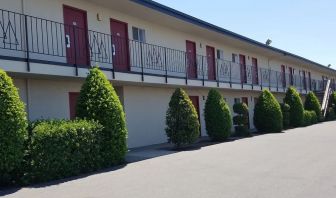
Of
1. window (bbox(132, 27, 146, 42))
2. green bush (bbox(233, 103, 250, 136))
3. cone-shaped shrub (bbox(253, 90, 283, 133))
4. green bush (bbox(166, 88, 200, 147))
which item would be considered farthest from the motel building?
cone-shaped shrub (bbox(253, 90, 283, 133))

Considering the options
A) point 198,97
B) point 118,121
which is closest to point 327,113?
point 198,97

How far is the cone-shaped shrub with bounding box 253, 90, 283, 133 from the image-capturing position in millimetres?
23219

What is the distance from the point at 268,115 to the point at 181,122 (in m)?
8.85

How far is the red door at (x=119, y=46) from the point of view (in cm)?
1577

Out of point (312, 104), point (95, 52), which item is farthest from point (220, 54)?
point (95, 52)

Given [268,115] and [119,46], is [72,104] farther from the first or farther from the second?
[268,115]

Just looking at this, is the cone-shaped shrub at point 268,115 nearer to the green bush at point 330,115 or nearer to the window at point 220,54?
the window at point 220,54

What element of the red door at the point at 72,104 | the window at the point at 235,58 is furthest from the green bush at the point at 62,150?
the window at the point at 235,58

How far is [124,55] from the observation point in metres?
16.3

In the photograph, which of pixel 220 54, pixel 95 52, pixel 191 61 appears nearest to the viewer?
pixel 95 52

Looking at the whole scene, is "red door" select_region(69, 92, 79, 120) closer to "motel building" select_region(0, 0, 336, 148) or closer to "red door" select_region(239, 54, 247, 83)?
"motel building" select_region(0, 0, 336, 148)

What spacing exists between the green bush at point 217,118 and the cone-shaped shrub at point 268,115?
4985 millimetres

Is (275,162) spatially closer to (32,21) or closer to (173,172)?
(173,172)

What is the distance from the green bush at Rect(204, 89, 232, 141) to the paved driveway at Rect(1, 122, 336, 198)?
4.58 m
